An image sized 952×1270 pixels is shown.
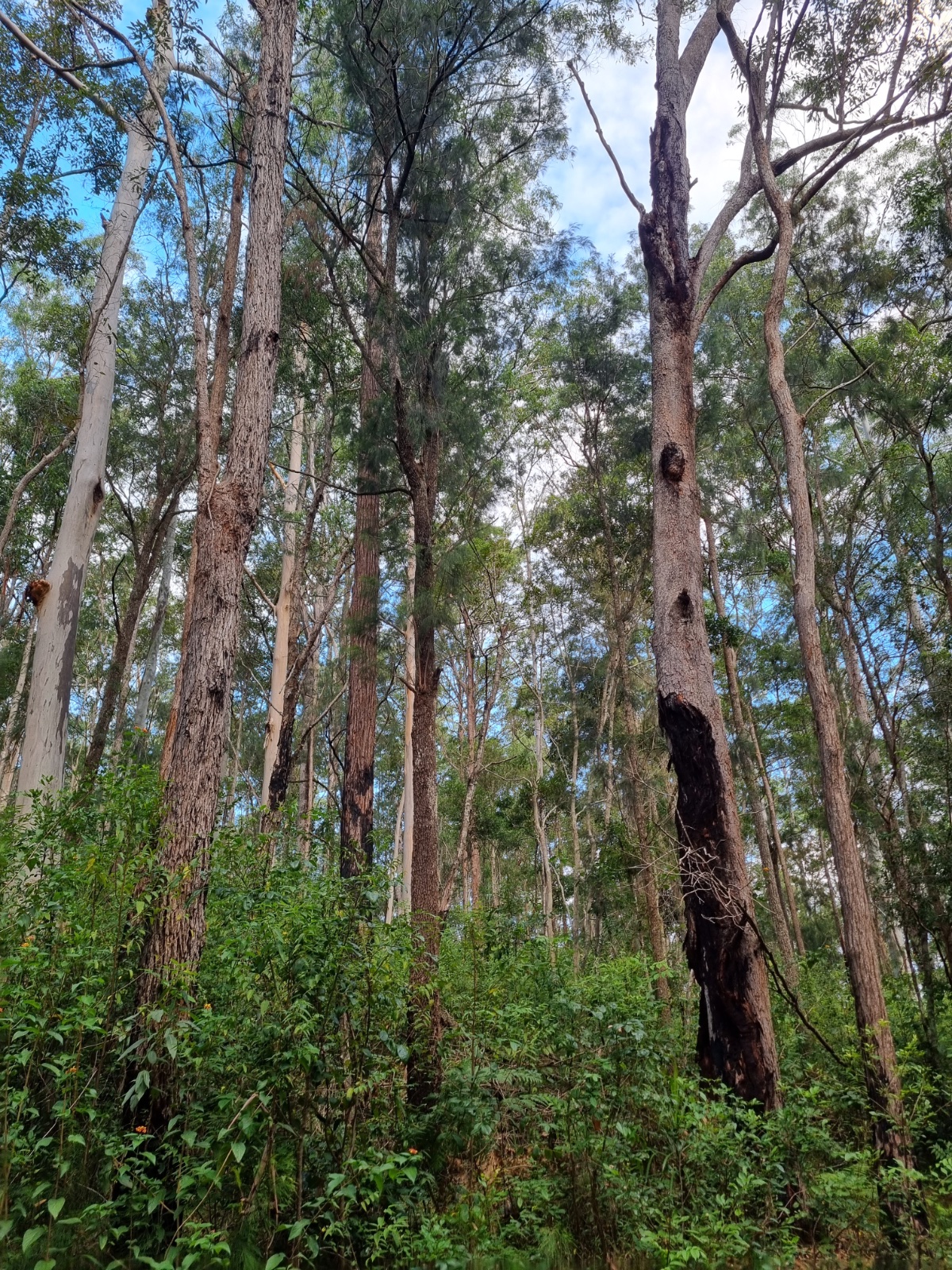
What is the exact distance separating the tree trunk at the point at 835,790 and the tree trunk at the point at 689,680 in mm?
729

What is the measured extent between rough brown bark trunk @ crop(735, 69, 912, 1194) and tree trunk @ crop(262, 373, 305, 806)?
613cm

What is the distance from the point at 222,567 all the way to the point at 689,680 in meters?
2.76

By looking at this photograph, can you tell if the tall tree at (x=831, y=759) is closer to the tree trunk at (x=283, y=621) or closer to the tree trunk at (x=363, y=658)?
the tree trunk at (x=363, y=658)

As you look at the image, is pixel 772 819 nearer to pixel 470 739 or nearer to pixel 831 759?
pixel 470 739

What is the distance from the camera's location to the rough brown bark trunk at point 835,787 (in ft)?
14.9

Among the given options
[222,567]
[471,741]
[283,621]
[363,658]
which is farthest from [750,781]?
[222,567]

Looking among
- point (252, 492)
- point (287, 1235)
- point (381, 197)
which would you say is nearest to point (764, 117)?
point (381, 197)

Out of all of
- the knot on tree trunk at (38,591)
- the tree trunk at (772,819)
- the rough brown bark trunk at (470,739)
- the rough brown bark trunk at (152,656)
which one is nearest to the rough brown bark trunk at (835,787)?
the rough brown bark trunk at (470,739)

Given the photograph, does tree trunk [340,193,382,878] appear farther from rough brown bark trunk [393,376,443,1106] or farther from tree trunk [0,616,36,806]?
tree trunk [0,616,36,806]

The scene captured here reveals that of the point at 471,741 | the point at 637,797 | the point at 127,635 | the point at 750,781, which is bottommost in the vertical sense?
the point at 637,797

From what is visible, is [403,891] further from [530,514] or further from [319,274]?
[319,274]

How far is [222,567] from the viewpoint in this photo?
156 inches

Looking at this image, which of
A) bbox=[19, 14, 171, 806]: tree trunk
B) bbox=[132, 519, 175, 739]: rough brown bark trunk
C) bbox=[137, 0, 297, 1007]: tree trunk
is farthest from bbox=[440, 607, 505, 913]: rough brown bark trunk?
bbox=[137, 0, 297, 1007]: tree trunk

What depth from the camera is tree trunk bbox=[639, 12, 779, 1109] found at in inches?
159
